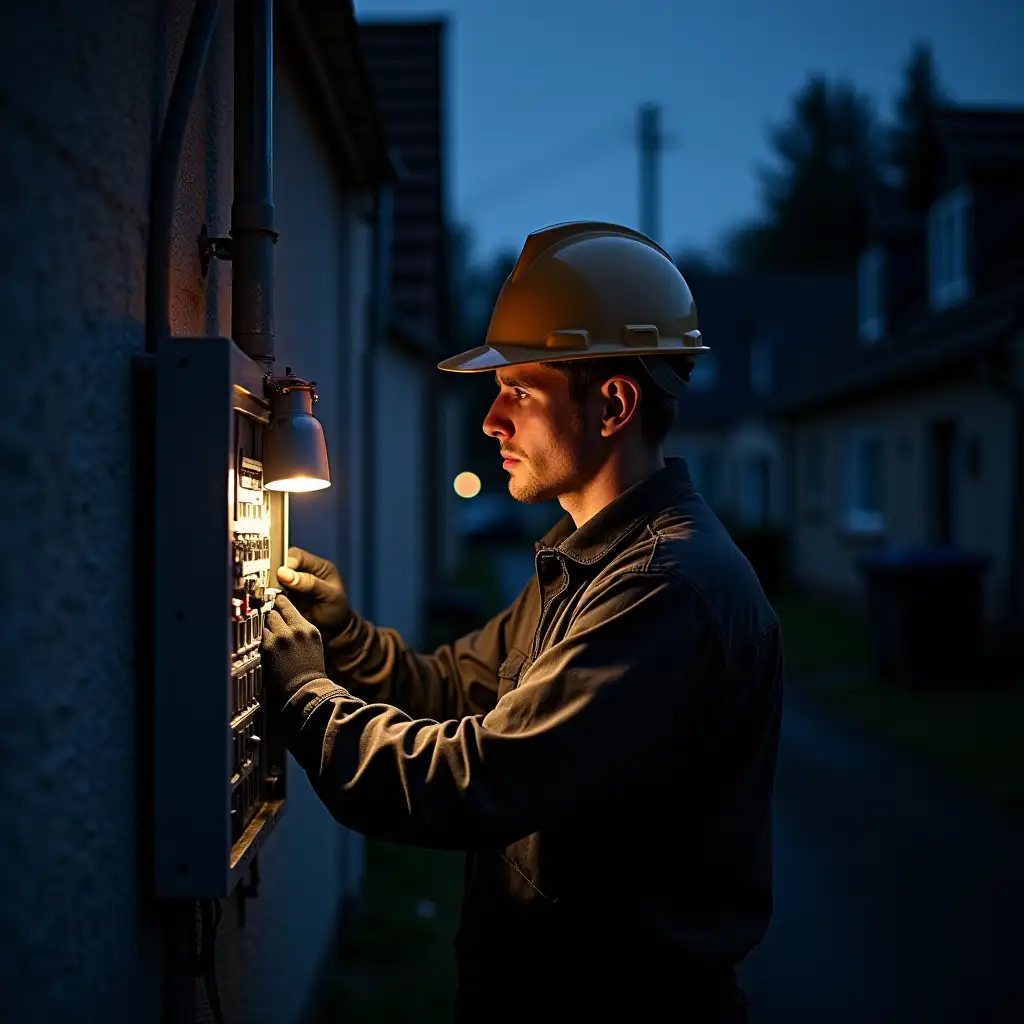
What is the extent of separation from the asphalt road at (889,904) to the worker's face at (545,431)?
267 cm

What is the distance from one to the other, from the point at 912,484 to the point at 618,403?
1395 centimetres

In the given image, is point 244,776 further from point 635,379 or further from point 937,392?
point 937,392

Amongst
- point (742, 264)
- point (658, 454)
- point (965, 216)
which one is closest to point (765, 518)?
point (965, 216)

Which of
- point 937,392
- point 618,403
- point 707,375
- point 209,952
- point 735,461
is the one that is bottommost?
point 209,952

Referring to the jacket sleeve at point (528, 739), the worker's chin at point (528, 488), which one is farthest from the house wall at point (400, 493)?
the jacket sleeve at point (528, 739)

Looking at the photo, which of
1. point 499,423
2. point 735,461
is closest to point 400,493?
point 499,423

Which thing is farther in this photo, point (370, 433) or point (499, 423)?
point (370, 433)

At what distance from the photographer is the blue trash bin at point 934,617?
1081 cm

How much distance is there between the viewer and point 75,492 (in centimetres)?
141

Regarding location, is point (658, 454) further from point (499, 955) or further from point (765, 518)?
point (765, 518)

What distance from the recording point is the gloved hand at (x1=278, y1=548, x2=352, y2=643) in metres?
2.48

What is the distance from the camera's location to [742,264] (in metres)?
61.8

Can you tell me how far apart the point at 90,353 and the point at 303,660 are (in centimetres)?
78

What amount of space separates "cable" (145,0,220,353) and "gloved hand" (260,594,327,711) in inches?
23.1
